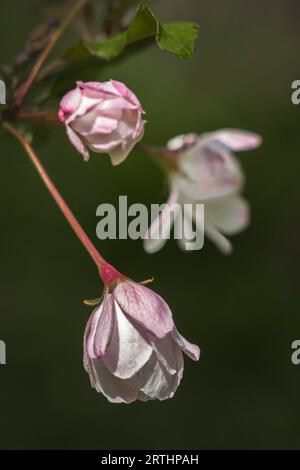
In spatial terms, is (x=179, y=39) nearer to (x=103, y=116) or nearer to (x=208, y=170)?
(x=103, y=116)

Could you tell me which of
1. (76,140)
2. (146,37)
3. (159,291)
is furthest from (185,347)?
(159,291)

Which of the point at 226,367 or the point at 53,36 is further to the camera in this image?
the point at 226,367

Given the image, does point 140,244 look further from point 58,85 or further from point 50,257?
point 58,85

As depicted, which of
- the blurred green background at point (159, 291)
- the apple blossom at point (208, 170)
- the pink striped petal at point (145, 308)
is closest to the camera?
the pink striped petal at point (145, 308)

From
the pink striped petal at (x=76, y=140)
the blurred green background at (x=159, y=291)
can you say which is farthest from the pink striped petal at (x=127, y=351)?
the blurred green background at (x=159, y=291)

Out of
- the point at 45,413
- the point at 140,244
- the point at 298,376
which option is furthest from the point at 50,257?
the point at 298,376

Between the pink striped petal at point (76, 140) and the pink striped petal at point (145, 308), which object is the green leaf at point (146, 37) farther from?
the pink striped petal at point (145, 308)
